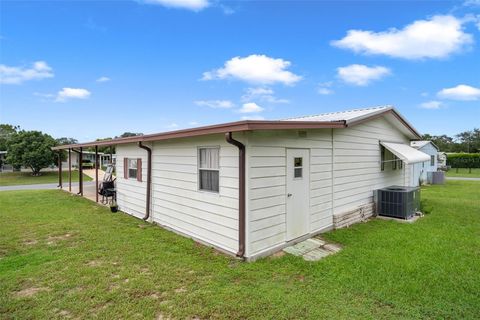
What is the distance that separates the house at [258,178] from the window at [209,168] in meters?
0.02

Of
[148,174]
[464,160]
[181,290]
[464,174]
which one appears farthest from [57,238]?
[464,160]

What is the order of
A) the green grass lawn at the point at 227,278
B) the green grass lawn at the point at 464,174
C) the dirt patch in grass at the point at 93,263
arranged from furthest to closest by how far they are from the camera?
the green grass lawn at the point at 464,174, the dirt patch in grass at the point at 93,263, the green grass lawn at the point at 227,278

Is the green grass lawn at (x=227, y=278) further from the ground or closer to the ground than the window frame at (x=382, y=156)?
closer to the ground

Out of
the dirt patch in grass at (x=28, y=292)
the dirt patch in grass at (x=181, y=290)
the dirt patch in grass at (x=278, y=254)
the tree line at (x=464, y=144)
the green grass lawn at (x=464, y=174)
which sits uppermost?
the tree line at (x=464, y=144)

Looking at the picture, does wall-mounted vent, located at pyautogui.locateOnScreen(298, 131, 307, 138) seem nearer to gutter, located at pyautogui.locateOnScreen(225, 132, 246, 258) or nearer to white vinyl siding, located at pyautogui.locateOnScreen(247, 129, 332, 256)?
white vinyl siding, located at pyautogui.locateOnScreen(247, 129, 332, 256)

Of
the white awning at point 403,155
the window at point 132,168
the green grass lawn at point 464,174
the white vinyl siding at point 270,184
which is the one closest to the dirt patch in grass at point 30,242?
the window at point 132,168

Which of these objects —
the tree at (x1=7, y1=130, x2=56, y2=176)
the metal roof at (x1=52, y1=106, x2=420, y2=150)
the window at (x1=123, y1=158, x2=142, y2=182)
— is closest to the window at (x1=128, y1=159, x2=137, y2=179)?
the window at (x1=123, y1=158, x2=142, y2=182)

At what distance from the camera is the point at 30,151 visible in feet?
78.6

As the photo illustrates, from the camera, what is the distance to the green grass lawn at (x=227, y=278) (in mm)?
3203

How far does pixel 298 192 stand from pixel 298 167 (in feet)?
1.73

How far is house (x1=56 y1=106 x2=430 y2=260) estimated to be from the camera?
4711 millimetres

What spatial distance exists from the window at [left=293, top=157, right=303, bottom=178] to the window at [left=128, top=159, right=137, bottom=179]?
542 centimetres

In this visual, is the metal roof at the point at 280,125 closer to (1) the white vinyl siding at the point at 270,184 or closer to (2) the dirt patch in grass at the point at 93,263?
(1) the white vinyl siding at the point at 270,184

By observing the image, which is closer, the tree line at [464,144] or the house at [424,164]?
the house at [424,164]
